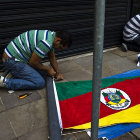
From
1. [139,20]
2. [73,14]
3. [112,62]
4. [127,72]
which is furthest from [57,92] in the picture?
[139,20]

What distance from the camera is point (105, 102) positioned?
2756 mm

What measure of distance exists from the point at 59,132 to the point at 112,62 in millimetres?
2734

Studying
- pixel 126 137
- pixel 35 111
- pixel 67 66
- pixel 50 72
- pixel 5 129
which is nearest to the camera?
pixel 126 137

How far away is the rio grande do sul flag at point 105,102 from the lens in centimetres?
240

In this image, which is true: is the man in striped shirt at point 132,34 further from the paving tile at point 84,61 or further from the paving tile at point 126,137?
the paving tile at point 126,137

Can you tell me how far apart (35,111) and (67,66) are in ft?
5.85

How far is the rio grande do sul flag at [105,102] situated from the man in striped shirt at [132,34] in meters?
1.75

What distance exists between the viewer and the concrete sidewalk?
2.24m

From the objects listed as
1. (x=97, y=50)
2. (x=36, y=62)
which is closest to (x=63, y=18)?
(x=36, y=62)

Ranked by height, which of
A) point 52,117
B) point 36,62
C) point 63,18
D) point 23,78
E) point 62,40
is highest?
point 63,18

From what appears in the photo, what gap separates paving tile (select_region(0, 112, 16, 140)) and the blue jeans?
0.65 m

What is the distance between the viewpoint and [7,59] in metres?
3.21

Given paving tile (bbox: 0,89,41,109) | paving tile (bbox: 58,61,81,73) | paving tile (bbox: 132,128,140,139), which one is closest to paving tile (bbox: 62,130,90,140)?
paving tile (bbox: 132,128,140,139)

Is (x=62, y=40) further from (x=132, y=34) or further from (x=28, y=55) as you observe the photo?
(x=132, y=34)
